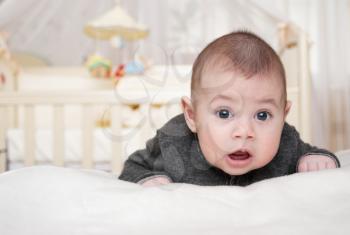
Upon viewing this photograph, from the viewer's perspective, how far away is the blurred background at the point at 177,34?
255cm

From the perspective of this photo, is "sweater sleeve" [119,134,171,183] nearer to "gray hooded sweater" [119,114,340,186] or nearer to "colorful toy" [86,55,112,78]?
"gray hooded sweater" [119,114,340,186]

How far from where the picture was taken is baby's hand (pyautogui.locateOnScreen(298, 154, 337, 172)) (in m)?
0.82

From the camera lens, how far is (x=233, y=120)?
710mm

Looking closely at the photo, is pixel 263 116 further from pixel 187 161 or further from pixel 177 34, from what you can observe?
pixel 177 34

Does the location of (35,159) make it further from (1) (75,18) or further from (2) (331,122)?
(2) (331,122)

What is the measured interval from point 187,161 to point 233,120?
0.56ft

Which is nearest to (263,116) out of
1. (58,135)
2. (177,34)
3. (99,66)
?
(58,135)

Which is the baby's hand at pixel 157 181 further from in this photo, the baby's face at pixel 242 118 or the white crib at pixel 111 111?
the white crib at pixel 111 111

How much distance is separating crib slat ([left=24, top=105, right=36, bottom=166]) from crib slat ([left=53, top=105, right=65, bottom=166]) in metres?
0.11

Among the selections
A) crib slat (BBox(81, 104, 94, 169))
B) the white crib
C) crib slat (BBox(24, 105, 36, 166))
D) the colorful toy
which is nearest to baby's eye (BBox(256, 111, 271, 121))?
the white crib

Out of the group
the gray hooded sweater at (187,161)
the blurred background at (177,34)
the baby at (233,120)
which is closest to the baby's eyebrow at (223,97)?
the baby at (233,120)

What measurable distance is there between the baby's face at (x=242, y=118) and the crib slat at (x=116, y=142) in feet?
3.54

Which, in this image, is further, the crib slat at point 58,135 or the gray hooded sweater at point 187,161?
the crib slat at point 58,135

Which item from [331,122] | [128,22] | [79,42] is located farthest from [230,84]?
[79,42]
